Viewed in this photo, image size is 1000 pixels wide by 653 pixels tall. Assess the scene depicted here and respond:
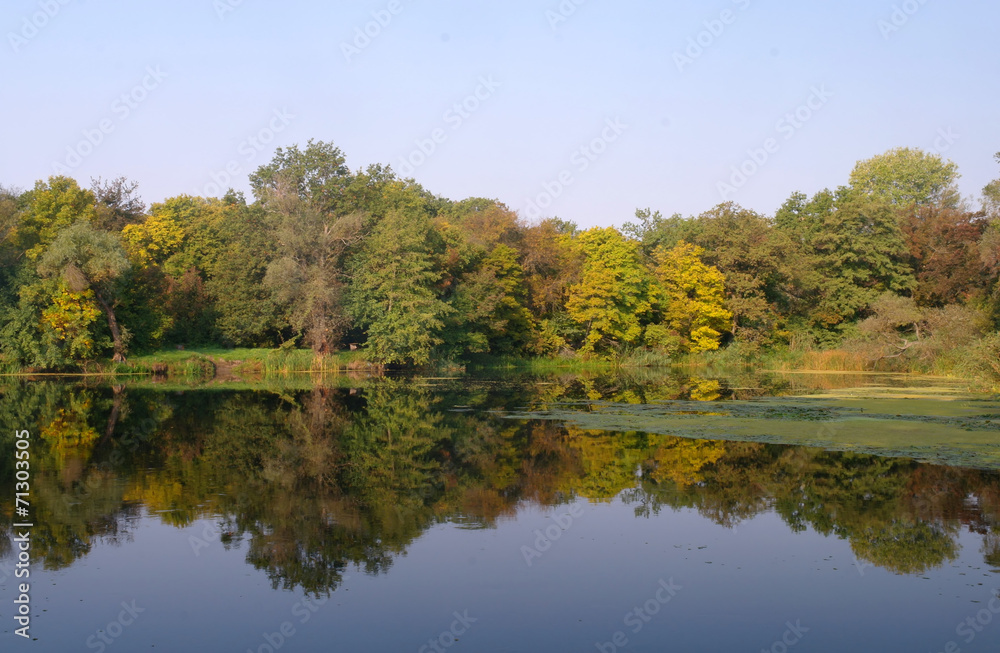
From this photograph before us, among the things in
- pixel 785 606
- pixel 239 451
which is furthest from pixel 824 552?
pixel 239 451

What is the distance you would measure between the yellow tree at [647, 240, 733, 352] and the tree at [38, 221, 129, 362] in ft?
111

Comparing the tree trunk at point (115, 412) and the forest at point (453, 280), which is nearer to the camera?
the tree trunk at point (115, 412)

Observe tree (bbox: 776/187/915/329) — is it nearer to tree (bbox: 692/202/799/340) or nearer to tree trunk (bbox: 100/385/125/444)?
tree (bbox: 692/202/799/340)

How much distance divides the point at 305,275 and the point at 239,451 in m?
30.6

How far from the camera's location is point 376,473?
569 inches

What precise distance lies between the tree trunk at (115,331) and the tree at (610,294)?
2790 centimetres

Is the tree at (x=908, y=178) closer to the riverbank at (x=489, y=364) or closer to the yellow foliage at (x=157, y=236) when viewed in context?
the riverbank at (x=489, y=364)

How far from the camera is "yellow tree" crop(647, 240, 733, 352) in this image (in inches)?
2133

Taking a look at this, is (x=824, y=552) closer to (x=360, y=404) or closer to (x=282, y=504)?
(x=282, y=504)

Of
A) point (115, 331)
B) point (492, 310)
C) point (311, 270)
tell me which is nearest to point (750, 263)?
point (492, 310)

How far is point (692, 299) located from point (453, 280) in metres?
17.0

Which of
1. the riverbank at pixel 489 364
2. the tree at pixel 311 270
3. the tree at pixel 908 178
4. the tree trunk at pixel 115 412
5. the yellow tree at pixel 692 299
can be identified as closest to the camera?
the tree trunk at pixel 115 412

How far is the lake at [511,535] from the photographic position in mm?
7372

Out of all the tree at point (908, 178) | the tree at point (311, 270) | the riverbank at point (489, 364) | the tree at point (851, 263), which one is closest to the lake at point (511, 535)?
the riverbank at point (489, 364)
